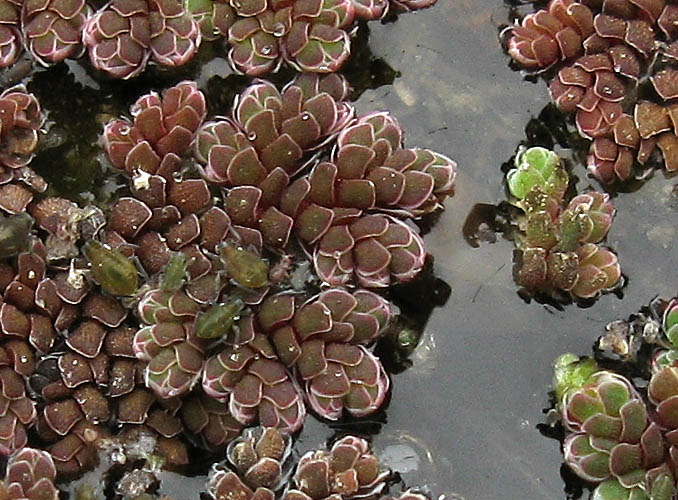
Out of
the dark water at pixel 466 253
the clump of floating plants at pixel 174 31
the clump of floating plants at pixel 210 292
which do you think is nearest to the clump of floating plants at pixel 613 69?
the dark water at pixel 466 253

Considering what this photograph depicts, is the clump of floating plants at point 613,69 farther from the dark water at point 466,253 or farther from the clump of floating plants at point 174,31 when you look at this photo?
the clump of floating plants at point 174,31

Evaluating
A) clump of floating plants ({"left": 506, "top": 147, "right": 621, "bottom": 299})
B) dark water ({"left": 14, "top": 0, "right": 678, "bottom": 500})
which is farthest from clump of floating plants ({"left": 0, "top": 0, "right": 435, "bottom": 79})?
clump of floating plants ({"left": 506, "top": 147, "right": 621, "bottom": 299})

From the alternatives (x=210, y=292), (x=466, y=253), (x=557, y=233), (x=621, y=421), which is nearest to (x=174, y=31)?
(x=210, y=292)

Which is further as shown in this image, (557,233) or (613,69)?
(613,69)

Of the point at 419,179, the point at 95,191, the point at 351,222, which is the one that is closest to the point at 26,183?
the point at 95,191

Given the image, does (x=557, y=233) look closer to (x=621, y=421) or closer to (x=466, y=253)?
(x=466, y=253)

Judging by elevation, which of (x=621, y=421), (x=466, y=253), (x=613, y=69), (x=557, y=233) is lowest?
(x=621, y=421)

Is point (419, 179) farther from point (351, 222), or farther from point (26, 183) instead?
point (26, 183)
